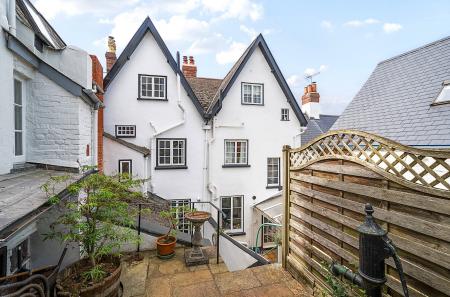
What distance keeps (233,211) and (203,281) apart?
295 inches

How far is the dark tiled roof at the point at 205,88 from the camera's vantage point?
12625 millimetres

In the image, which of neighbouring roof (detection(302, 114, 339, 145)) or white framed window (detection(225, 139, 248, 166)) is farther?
neighbouring roof (detection(302, 114, 339, 145))

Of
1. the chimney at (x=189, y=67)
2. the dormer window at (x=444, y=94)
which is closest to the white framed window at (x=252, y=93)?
the chimney at (x=189, y=67)

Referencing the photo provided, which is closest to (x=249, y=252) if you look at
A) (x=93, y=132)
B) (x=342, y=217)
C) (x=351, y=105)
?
(x=342, y=217)

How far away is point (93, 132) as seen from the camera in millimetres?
6762

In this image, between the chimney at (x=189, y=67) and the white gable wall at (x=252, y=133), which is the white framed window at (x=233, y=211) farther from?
the chimney at (x=189, y=67)

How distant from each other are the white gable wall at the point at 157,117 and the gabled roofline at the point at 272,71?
3.69 feet

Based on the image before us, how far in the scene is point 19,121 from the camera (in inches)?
179

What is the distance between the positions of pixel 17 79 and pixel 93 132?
2511 millimetres

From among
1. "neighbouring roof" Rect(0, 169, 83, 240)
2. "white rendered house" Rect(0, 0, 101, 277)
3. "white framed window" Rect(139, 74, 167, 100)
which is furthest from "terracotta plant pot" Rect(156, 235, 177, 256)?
"white framed window" Rect(139, 74, 167, 100)

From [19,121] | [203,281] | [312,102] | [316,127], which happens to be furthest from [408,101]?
[19,121]

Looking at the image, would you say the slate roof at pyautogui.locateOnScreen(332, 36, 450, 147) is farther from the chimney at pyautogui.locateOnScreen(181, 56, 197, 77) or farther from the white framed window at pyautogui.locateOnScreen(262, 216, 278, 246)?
the chimney at pyautogui.locateOnScreen(181, 56, 197, 77)

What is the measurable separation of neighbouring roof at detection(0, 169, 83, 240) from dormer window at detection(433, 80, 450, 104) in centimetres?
1127

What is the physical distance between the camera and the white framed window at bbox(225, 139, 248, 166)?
1184 centimetres
